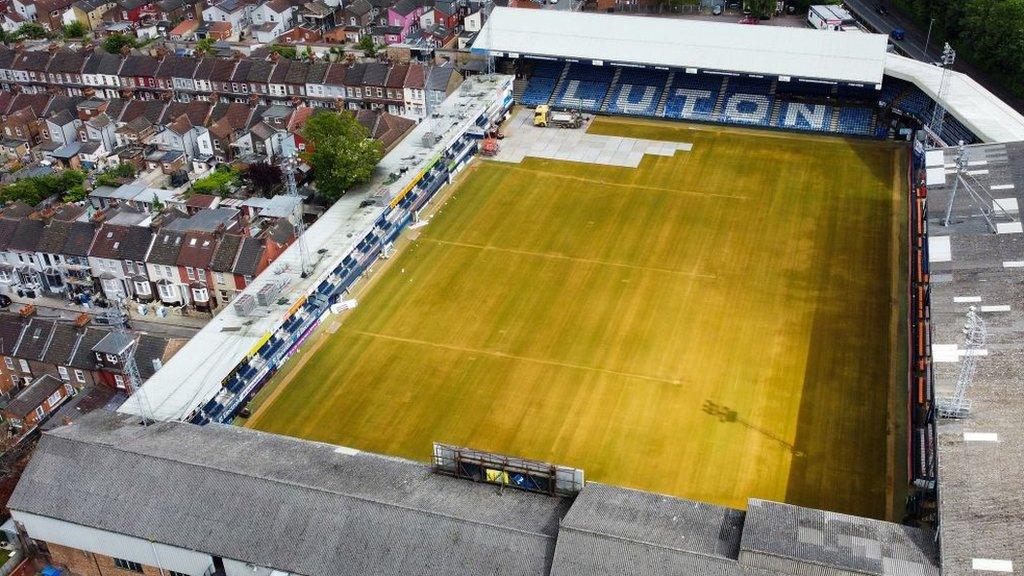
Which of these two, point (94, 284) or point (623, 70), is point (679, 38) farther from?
point (94, 284)

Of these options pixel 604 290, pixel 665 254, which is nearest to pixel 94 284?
pixel 604 290

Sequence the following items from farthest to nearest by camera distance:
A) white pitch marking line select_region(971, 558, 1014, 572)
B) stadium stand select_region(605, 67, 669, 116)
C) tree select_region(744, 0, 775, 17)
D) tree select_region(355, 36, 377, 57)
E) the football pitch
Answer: tree select_region(744, 0, 775, 17)
tree select_region(355, 36, 377, 57)
stadium stand select_region(605, 67, 669, 116)
the football pitch
white pitch marking line select_region(971, 558, 1014, 572)

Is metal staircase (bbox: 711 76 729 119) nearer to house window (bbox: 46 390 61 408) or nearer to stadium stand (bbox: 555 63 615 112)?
stadium stand (bbox: 555 63 615 112)

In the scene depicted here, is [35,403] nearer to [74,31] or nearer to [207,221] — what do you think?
[207,221]

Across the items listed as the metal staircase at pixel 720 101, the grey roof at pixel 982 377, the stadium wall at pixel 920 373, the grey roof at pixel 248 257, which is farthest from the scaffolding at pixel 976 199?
the grey roof at pixel 248 257

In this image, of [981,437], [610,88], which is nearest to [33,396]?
[981,437]

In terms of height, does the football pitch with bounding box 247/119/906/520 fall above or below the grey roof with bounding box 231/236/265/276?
below

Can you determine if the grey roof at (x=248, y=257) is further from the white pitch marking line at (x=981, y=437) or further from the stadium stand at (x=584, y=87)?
the white pitch marking line at (x=981, y=437)

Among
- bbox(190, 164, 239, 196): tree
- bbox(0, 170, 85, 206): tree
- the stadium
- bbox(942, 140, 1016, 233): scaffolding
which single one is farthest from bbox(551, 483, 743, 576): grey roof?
bbox(0, 170, 85, 206): tree
